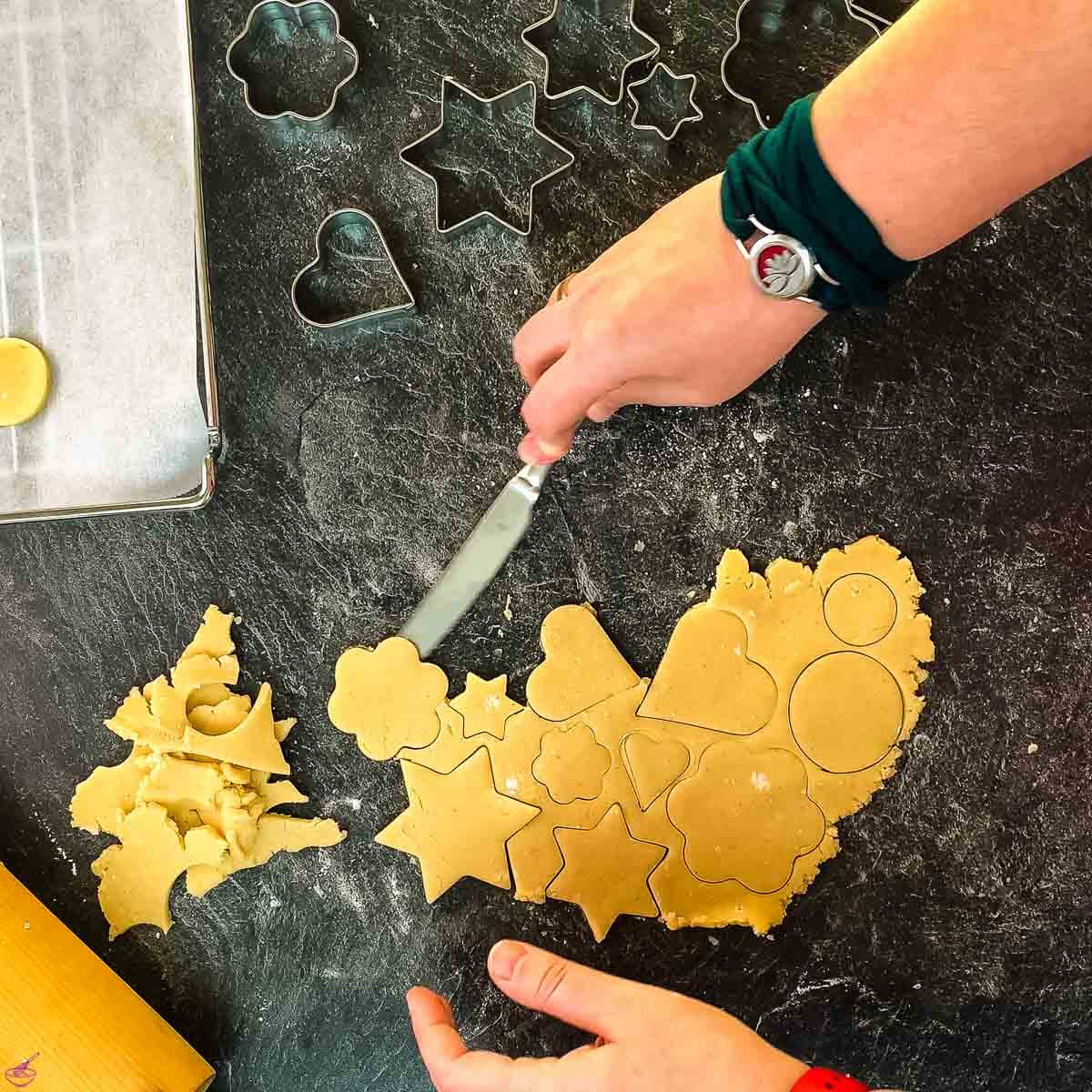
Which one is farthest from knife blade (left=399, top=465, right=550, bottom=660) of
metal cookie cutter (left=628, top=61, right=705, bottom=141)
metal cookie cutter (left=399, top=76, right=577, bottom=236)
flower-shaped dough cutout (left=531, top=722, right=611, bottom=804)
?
metal cookie cutter (left=628, top=61, right=705, bottom=141)

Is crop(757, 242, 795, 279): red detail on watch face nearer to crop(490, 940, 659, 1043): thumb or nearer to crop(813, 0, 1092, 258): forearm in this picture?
crop(813, 0, 1092, 258): forearm

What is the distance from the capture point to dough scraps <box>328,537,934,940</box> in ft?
3.14

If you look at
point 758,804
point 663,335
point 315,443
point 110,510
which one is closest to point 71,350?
point 110,510

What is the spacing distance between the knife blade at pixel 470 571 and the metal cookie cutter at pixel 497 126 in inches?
11.2

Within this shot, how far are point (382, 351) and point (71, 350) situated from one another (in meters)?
0.35

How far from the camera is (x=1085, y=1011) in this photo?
94cm

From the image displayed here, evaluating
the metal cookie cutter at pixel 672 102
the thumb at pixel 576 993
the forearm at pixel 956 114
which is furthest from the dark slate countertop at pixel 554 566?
the forearm at pixel 956 114

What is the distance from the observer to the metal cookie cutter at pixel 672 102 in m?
1.00

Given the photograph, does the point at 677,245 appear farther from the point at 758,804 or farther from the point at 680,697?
the point at 758,804

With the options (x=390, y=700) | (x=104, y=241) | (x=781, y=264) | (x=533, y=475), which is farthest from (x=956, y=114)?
(x=104, y=241)

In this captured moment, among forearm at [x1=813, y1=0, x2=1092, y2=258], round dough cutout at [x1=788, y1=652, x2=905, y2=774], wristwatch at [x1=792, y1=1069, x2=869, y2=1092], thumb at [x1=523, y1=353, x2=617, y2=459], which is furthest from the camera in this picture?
round dough cutout at [x1=788, y1=652, x2=905, y2=774]

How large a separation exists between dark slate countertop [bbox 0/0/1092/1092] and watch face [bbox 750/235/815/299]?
21 centimetres

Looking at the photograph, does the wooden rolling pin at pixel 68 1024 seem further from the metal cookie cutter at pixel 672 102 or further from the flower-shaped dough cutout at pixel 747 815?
the metal cookie cutter at pixel 672 102

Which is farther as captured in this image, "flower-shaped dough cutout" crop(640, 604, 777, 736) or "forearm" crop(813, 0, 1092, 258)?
"flower-shaped dough cutout" crop(640, 604, 777, 736)
